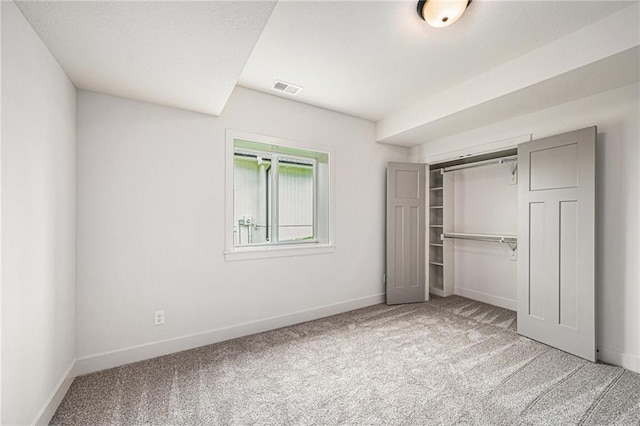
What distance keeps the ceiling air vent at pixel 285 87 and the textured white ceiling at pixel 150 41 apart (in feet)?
2.48

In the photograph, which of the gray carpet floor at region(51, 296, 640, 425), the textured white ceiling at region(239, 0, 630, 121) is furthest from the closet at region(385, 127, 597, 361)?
the textured white ceiling at region(239, 0, 630, 121)

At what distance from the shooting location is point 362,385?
2.15 metres

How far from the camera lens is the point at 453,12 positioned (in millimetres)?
1875

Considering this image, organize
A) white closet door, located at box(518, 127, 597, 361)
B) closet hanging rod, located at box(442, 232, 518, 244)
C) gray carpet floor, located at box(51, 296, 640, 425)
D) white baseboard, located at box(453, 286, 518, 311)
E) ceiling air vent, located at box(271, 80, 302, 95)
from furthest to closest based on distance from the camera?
white baseboard, located at box(453, 286, 518, 311) < closet hanging rod, located at box(442, 232, 518, 244) < ceiling air vent, located at box(271, 80, 302, 95) < white closet door, located at box(518, 127, 597, 361) < gray carpet floor, located at box(51, 296, 640, 425)

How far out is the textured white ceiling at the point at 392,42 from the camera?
1.95 metres

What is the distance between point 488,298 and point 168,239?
166 inches

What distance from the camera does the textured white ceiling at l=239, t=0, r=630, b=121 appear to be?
195cm

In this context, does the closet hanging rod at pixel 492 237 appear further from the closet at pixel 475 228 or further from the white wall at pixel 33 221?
the white wall at pixel 33 221

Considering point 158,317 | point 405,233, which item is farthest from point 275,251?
point 405,233

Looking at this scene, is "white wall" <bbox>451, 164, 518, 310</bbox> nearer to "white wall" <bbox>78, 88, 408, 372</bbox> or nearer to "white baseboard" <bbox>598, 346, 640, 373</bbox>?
"white baseboard" <bbox>598, 346, 640, 373</bbox>

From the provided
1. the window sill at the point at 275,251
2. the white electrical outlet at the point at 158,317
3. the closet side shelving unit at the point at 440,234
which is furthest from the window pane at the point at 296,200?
the closet side shelving unit at the point at 440,234

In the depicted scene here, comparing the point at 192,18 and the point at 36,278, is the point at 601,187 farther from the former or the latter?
the point at 36,278

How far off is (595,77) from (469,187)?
2.34 metres

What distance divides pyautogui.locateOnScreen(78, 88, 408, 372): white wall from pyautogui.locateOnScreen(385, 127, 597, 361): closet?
4.45 feet
